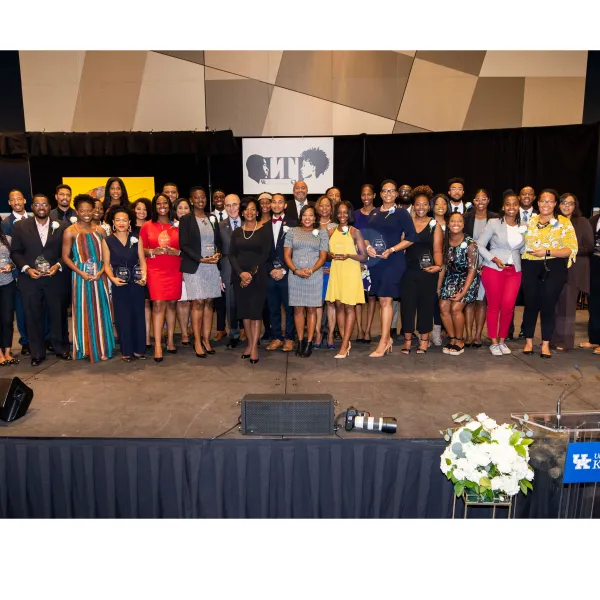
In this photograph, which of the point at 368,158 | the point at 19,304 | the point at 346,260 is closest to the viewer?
the point at 346,260

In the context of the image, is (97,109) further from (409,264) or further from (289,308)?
(409,264)

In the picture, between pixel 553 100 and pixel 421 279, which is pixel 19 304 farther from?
pixel 553 100

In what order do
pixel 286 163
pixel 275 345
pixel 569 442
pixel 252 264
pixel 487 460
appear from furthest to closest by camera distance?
pixel 286 163, pixel 275 345, pixel 252 264, pixel 569 442, pixel 487 460

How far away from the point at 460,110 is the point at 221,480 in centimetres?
732

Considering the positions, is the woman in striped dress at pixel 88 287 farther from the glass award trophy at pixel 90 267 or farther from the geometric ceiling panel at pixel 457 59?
the geometric ceiling panel at pixel 457 59

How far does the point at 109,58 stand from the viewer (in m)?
8.73

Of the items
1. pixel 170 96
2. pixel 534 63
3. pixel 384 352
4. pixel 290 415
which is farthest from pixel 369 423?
pixel 534 63

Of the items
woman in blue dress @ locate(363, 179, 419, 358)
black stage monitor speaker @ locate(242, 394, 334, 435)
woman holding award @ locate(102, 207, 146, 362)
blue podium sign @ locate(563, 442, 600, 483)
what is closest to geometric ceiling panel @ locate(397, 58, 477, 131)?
woman in blue dress @ locate(363, 179, 419, 358)

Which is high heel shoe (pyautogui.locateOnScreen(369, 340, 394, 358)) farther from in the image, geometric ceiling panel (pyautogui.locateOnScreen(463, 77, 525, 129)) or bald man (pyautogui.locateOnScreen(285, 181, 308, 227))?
geometric ceiling panel (pyautogui.locateOnScreen(463, 77, 525, 129))

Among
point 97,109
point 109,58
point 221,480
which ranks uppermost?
point 109,58

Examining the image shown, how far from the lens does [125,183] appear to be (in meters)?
8.84

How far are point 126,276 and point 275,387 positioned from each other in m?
1.72

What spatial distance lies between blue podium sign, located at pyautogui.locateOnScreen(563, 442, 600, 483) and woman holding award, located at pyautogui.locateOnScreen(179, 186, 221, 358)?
10.8ft

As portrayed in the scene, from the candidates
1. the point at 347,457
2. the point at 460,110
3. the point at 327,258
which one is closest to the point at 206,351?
the point at 327,258
